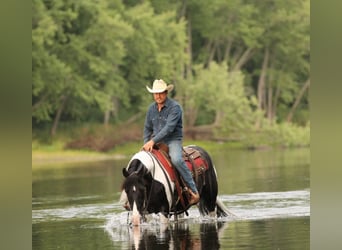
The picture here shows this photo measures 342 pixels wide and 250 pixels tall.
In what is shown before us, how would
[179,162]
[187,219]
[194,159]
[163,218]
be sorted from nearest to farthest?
[179,162] → [163,218] → [194,159] → [187,219]

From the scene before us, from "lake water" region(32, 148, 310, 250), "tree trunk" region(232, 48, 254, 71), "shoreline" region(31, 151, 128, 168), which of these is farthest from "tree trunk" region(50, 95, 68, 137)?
"lake water" region(32, 148, 310, 250)

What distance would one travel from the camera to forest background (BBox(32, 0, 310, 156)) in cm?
4703

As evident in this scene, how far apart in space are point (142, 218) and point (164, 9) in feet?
136

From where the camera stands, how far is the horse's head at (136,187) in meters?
14.2

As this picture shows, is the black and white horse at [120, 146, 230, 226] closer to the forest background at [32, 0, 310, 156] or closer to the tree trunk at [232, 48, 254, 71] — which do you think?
the forest background at [32, 0, 310, 156]

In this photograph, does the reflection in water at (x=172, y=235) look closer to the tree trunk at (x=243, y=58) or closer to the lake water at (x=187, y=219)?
the lake water at (x=187, y=219)

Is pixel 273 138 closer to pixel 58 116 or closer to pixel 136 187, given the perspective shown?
pixel 58 116

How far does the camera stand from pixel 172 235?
46.2 feet

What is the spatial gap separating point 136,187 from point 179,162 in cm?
78

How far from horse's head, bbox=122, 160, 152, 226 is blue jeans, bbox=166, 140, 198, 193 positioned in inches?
18.9

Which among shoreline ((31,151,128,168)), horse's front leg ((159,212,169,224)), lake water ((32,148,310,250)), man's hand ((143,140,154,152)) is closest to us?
lake water ((32,148,310,250))

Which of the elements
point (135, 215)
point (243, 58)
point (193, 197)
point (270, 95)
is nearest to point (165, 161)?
point (193, 197)

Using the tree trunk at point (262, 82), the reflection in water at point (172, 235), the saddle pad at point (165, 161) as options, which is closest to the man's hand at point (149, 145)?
the saddle pad at point (165, 161)

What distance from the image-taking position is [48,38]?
46.2m
